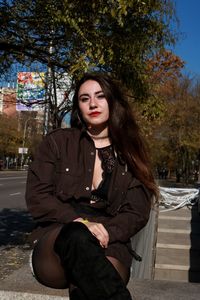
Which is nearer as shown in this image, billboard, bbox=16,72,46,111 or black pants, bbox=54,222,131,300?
black pants, bbox=54,222,131,300

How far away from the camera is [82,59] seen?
16.1 ft

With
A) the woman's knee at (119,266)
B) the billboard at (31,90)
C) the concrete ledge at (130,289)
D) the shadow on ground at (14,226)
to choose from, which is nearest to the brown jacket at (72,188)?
the woman's knee at (119,266)

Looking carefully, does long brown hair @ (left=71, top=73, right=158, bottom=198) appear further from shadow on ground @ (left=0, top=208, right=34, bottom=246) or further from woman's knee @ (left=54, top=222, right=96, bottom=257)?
shadow on ground @ (left=0, top=208, right=34, bottom=246)

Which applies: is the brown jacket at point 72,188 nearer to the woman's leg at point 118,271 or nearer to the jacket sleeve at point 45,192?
the jacket sleeve at point 45,192

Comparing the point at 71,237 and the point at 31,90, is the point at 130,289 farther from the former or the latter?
the point at 31,90

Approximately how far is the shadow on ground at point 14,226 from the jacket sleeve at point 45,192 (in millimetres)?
6405

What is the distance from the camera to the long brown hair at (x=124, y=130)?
10.5 ft

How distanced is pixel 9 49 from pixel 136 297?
3.69 metres

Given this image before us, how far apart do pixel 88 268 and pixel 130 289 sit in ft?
3.56

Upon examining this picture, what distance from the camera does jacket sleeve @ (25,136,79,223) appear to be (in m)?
2.91

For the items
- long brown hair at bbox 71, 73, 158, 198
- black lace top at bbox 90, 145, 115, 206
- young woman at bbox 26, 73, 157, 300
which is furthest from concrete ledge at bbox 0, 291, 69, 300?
long brown hair at bbox 71, 73, 158, 198

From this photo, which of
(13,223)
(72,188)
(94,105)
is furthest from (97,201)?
(13,223)

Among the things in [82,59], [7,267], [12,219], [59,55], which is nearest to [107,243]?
[82,59]

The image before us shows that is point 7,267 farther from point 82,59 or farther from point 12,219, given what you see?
point 12,219
